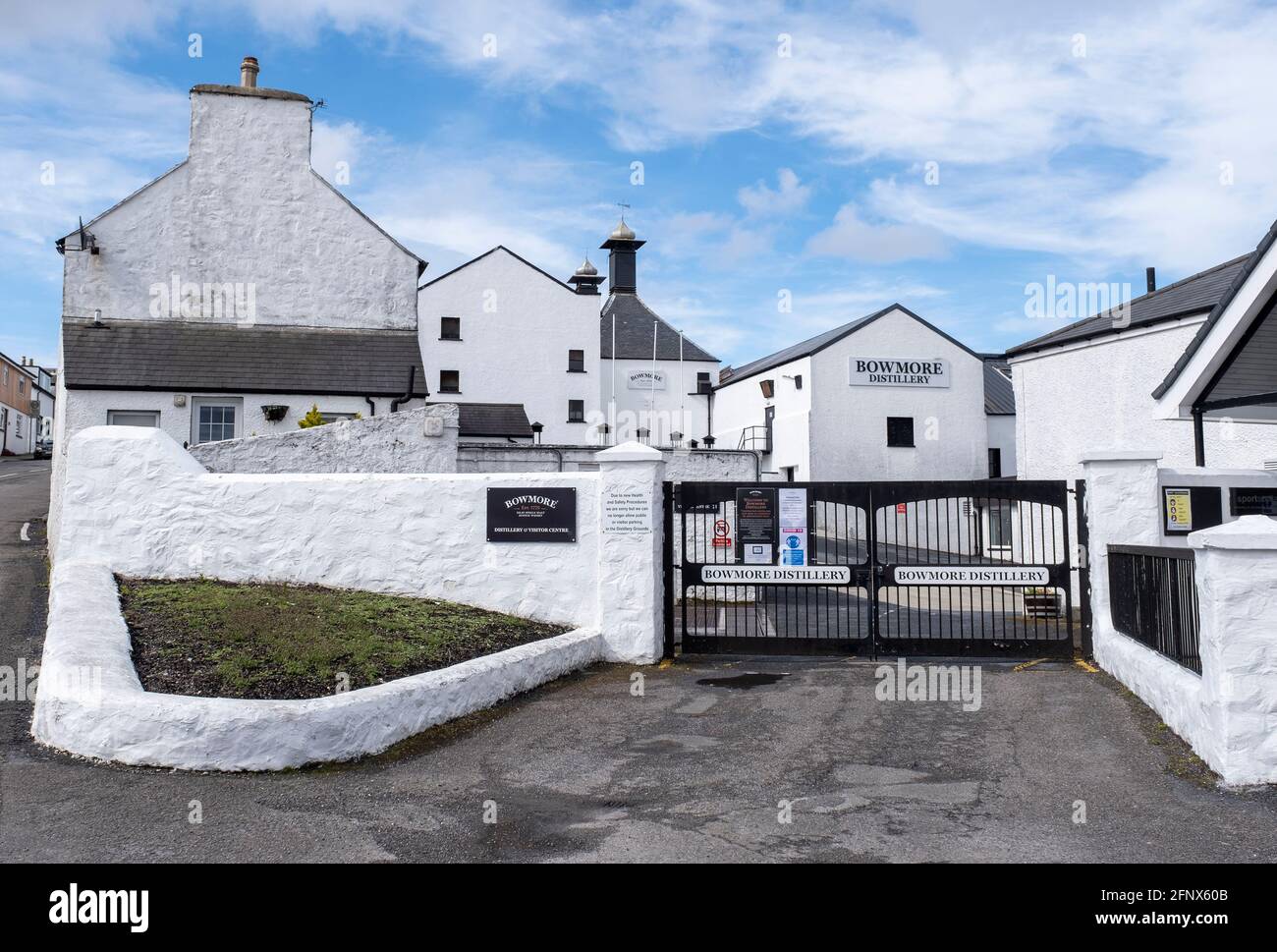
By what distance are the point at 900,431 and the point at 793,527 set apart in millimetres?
30348

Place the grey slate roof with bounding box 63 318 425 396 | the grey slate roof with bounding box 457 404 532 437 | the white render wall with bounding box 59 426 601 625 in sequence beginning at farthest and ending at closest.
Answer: the grey slate roof with bounding box 457 404 532 437 → the grey slate roof with bounding box 63 318 425 396 → the white render wall with bounding box 59 426 601 625

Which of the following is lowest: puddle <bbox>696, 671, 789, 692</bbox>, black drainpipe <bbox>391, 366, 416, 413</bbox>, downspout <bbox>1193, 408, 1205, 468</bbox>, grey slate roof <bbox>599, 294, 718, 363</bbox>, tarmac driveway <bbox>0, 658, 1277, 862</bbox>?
tarmac driveway <bbox>0, 658, 1277, 862</bbox>

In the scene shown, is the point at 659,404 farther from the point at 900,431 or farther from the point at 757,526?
the point at 757,526

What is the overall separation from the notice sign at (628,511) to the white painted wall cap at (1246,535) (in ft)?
18.7

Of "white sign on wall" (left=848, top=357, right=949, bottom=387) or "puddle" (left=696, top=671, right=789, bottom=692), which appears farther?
"white sign on wall" (left=848, top=357, right=949, bottom=387)

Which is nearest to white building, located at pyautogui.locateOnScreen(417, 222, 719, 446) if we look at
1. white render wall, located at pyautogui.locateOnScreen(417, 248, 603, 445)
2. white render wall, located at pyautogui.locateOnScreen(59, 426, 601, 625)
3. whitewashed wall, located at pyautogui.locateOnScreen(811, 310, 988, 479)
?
white render wall, located at pyautogui.locateOnScreen(417, 248, 603, 445)

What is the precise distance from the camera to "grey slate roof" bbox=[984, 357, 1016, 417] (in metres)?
41.5

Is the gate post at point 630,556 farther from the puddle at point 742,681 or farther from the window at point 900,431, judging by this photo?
the window at point 900,431

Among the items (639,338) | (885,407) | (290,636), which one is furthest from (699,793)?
(639,338)

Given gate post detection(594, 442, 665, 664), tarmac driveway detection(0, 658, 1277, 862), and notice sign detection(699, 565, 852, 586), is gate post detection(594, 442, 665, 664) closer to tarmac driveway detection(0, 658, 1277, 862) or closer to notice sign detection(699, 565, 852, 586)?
notice sign detection(699, 565, 852, 586)

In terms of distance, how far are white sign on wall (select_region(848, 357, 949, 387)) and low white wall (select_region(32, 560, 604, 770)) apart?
33.1m
